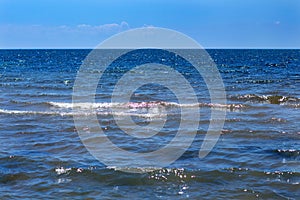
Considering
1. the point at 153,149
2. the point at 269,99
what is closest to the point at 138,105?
the point at 269,99

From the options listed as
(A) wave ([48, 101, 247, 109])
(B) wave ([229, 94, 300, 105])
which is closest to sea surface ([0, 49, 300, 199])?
(A) wave ([48, 101, 247, 109])

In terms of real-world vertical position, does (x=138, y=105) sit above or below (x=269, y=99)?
below

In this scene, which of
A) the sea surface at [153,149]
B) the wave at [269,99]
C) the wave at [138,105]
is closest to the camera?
the sea surface at [153,149]

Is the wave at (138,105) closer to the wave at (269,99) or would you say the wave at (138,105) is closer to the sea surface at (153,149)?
the sea surface at (153,149)

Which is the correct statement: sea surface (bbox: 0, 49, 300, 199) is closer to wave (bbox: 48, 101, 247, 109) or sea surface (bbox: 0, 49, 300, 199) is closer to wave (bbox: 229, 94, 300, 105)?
wave (bbox: 48, 101, 247, 109)

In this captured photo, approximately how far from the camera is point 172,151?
12742mm

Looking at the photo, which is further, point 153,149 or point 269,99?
point 269,99

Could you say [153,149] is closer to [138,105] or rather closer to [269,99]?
[138,105]

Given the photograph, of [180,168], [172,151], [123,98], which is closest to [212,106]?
[123,98]

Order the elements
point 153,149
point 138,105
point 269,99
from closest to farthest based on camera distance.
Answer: point 153,149
point 138,105
point 269,99

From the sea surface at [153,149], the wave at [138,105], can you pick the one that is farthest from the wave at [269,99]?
the wave at [138,105]

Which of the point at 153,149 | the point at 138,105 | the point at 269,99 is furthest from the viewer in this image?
the point at 269,99

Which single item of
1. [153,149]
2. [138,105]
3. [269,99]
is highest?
[269,99]

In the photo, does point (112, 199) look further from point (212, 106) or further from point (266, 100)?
point (266, 100)
